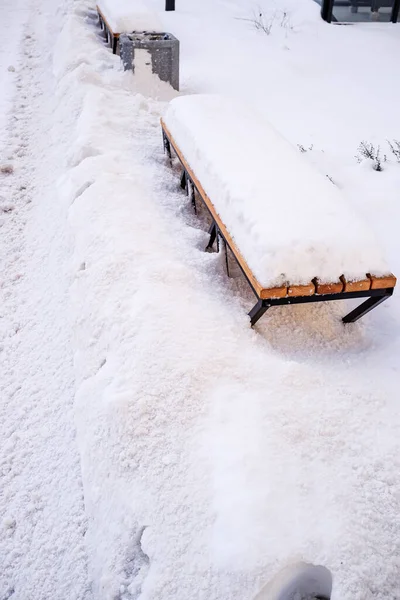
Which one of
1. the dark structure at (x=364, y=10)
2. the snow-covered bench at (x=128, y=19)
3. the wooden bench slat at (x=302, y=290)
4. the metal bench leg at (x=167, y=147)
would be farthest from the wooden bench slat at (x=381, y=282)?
the dark structure at (x=364, y=10)

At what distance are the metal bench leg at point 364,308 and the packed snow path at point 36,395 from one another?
178 cm

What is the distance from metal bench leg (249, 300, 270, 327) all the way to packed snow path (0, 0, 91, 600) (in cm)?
121

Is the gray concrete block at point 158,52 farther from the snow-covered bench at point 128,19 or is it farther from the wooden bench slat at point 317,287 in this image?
the wooden bench slat at point 317,287

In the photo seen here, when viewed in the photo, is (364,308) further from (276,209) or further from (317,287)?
(276,209)

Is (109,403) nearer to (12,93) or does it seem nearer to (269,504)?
(269,504)

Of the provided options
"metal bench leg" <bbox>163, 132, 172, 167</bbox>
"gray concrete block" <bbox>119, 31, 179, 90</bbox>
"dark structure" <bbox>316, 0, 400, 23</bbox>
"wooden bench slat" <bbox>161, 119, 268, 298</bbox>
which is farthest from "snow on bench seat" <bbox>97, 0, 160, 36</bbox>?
"dark structure" <bbox>316, 0, 400, 23</bbox>

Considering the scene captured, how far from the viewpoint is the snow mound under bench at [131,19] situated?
21.8 ft

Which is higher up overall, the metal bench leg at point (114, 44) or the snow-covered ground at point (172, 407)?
the metal bench leg at point (114, 44)

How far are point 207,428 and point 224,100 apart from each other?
10.1 feet

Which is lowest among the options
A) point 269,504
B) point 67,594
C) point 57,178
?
point 67,594

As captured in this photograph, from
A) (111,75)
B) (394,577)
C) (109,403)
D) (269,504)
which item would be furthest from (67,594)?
(111,75)

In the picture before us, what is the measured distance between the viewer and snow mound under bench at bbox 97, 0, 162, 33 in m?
6.66

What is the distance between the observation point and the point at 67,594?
81.3 inches

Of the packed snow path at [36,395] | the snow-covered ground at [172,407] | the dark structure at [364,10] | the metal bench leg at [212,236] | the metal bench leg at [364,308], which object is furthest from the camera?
the dark structure at [364,10]
